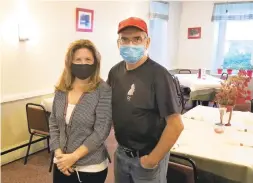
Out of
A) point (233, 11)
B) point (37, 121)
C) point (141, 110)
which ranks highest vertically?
point (233, 11)

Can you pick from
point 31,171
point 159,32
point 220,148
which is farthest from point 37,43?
point 159,32

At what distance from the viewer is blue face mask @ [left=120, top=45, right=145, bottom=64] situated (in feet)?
4.74

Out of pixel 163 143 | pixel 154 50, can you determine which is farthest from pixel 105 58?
pixel 163 143

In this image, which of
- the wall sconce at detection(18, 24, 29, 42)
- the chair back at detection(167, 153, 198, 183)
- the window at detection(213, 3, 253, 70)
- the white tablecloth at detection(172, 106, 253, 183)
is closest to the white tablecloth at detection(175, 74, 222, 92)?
the window at detection(213, 3, 253, 70)

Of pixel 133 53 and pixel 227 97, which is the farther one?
pixel 227 97

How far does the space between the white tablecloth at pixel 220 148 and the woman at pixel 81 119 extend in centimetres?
58

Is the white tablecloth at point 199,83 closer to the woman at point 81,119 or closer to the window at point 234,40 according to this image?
the window at point 234,40

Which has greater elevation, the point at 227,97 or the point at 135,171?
the point at 227,97

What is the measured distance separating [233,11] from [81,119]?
5.27 m

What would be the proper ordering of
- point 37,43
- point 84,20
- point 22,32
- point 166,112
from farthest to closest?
point 84,20, point 37,43, point 22,32, point 166,112

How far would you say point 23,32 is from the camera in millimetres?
3150

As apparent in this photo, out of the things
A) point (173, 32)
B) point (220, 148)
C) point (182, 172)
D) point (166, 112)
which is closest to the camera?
point (166, 112)

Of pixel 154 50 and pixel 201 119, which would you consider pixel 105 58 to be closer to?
pixel 154 50

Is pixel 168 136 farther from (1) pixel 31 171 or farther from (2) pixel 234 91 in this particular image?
(1) pixel 31 171
